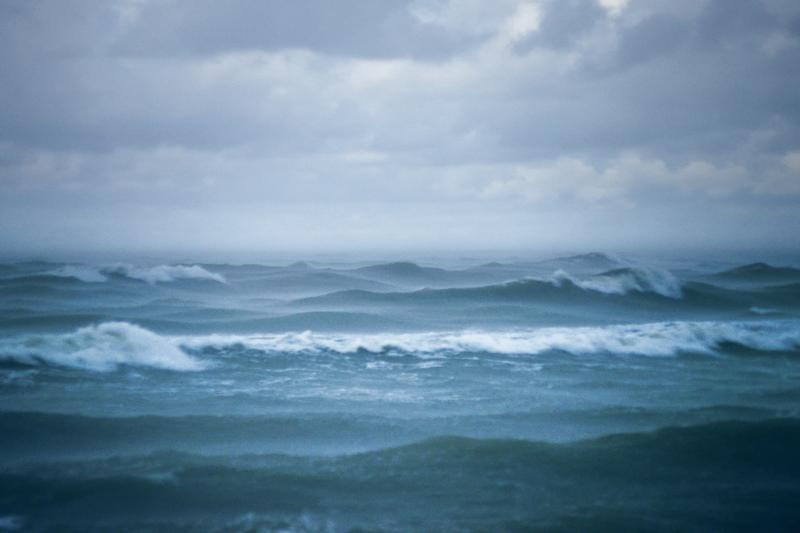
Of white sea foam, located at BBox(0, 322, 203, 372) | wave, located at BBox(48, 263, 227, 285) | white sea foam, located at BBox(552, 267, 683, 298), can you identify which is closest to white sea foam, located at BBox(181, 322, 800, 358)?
white sea foam, located at BBox(0, 322, 203, 372)

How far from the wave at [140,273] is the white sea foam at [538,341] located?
14759 mm

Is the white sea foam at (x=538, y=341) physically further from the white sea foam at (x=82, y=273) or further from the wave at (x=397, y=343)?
the white sea foam at (x=82, y=273)

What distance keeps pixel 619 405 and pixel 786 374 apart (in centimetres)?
429

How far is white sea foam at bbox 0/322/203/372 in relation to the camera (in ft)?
34.4

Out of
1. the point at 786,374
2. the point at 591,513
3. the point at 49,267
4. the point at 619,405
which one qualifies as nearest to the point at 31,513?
the point at 591,513

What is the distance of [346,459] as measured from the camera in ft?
20.1

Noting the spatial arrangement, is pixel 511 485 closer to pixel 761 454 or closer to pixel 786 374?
pixel 761 454

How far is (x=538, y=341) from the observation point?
1317 centimetres

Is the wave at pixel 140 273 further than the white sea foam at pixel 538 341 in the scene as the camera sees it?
Yes

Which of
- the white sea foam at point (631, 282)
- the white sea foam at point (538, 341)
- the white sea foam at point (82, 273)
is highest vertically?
the white sea foam at point (82, 273)

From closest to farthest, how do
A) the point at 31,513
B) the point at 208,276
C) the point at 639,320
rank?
1. the point at 31,513
2. the point at 639,320
3. the point at 208,276

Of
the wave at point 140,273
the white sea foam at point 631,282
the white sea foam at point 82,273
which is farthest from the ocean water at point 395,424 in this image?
the wave at point 140,273

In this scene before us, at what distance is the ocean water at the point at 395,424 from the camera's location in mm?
5035

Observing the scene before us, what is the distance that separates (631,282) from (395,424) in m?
18.6
